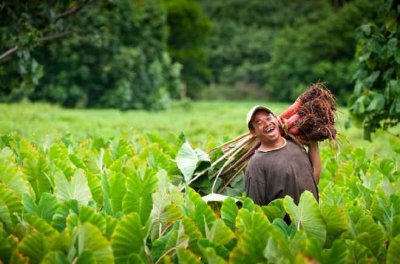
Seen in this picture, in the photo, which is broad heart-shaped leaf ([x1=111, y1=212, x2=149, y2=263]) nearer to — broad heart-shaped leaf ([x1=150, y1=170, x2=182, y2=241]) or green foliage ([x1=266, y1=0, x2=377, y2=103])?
broad heart-shaped leaf ([x1=150, y1=170, x2=182, y2=241])

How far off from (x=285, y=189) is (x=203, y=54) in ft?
138

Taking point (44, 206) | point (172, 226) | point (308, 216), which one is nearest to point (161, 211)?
point (172, 226)

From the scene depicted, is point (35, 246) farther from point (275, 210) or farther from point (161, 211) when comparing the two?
point (275, 210)

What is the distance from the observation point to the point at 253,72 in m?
48.2

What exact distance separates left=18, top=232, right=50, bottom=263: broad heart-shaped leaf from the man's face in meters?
1.45

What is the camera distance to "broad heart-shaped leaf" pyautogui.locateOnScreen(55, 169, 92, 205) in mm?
3025

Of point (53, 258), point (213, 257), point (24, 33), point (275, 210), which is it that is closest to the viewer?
point (53, 258)

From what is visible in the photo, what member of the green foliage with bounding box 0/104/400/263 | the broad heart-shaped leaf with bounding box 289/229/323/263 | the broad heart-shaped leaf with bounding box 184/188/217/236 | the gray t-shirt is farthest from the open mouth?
the broad heart-shaped leaf with bounding box 289/229/323/263

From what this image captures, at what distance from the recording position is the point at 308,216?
2711 millimetres

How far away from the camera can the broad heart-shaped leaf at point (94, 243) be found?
7.26 feet

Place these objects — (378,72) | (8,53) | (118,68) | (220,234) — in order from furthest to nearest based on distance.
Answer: (118,68)
(8,53)
(378,72)
(220,234)

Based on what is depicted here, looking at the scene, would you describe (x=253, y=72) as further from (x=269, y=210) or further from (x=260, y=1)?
(x=269, y=210)

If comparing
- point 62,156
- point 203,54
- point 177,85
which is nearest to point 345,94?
point 177,85

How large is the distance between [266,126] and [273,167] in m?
0.23
